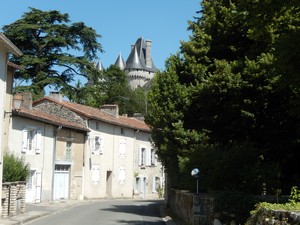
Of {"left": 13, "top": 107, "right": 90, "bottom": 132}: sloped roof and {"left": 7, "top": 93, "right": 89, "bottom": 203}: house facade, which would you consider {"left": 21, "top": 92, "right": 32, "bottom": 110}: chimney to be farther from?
{"left": 13, "top": 107, "right": 90, "bottom": 132}: sloped roof

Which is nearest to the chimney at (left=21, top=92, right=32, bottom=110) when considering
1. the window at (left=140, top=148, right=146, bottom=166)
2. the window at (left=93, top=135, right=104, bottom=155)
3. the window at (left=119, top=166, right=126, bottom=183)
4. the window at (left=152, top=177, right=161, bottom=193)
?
the window at (left=93, top=135, right=104, bottom=155)

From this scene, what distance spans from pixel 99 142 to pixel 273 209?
3111cm

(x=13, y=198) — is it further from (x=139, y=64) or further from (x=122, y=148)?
(x=139, y=64)

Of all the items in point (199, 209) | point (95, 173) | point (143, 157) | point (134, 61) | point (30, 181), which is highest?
point (134, 61)

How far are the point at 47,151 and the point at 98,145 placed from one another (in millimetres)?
7803

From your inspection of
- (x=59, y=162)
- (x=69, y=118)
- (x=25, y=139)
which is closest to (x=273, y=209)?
(x=25, y=139)

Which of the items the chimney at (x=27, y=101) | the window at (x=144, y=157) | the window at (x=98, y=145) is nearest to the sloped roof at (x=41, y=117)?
the chimney at (x=27, y=101)

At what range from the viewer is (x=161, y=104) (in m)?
23.7

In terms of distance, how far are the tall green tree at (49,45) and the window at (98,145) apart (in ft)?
22.4

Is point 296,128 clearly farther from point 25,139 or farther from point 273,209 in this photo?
point 25,139

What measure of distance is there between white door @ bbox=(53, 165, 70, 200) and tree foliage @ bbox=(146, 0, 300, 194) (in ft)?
Result: 37.0

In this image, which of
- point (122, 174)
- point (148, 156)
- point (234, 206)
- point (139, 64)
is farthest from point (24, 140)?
point (139, 64)

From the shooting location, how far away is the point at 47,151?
32000mm

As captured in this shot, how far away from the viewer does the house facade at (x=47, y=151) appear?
2852 cm
